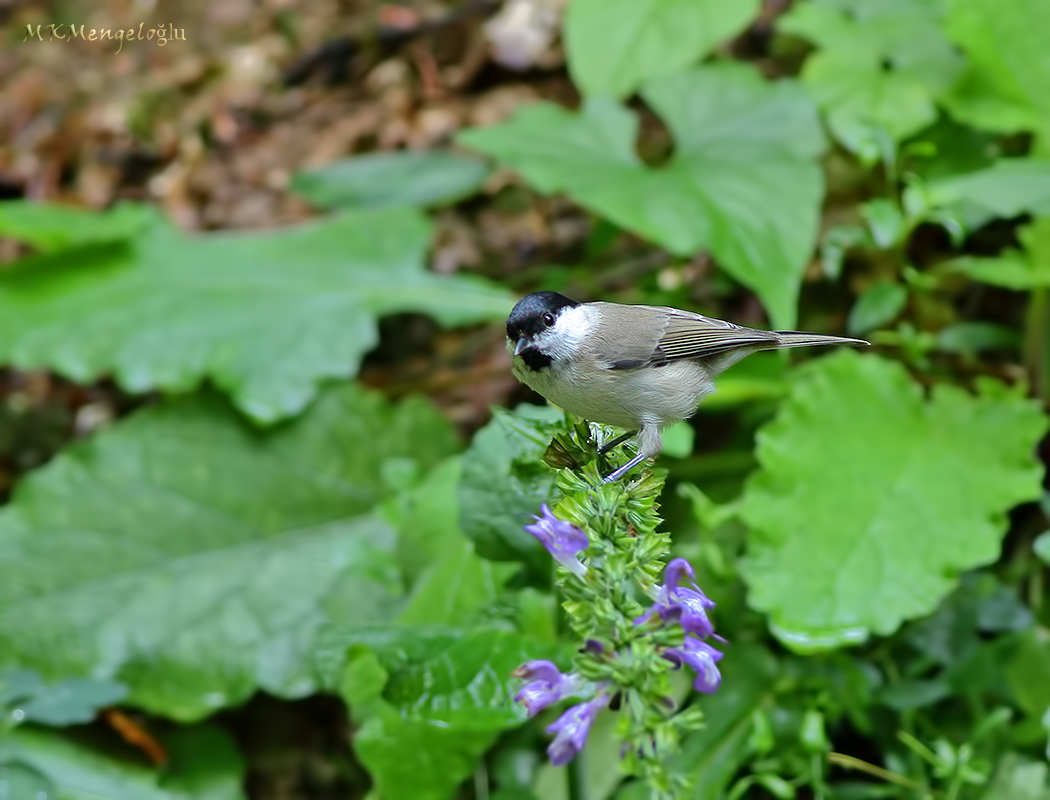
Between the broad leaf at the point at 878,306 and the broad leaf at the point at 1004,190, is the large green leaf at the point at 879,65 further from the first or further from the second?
the broad leaf at the point at 878,306

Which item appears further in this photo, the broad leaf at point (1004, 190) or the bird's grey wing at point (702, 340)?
the broad leaf at point (1004, 190)

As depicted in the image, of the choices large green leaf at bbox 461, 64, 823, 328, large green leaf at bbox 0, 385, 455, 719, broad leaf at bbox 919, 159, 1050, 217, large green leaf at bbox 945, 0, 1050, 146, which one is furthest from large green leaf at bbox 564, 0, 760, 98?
large green leaf at bbox 0, 385, 455, 719

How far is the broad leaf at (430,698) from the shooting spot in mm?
1785

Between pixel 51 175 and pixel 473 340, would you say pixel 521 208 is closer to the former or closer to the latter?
pixel 473 340

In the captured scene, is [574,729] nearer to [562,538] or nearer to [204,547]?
[562,538]

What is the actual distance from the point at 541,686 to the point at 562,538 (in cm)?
22

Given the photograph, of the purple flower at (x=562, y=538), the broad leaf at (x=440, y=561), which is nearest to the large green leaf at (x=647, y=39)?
the broad leaf at (x=440, y=561)

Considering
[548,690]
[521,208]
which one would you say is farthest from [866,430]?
[521,208]

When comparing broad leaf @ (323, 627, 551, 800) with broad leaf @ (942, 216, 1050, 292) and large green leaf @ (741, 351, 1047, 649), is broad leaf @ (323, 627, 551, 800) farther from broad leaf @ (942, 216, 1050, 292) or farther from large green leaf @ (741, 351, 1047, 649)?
broad leaf @ (942, 216, 1050, 292)

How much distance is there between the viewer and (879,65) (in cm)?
329

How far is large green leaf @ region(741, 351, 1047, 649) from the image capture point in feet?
7.13

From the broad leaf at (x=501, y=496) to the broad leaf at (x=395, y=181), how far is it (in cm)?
221

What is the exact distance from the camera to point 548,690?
1.30 metres

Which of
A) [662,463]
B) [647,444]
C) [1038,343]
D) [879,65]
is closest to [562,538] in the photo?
[647,444]
